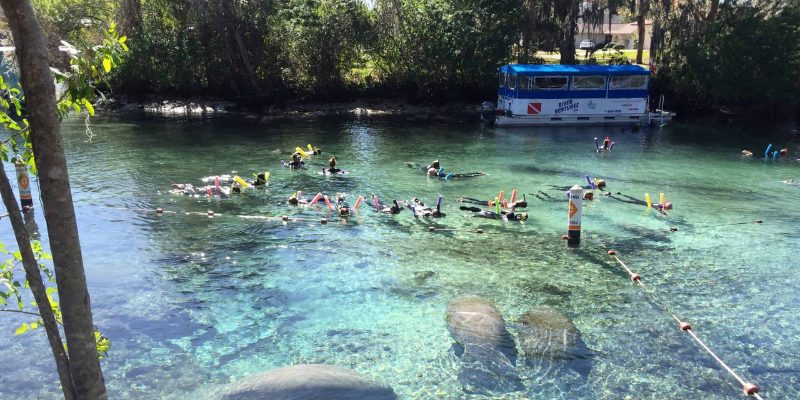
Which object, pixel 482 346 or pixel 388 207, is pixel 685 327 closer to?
pixel 482 346

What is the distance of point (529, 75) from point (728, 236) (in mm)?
20314

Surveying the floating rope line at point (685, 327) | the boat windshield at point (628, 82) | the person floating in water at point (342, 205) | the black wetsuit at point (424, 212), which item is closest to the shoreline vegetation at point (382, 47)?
the boat windshield at point (628, 82)

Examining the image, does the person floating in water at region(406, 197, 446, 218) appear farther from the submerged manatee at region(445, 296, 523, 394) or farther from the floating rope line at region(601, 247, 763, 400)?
the submerged manatee at region(445, 296, 523, 394)

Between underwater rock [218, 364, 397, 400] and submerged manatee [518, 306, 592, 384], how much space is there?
2419mm

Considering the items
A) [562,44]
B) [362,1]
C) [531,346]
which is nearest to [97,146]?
[362,1]

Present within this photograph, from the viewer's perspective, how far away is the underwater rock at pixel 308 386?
6984 millimetres

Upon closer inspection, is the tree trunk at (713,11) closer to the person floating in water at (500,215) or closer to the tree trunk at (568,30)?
the tree trunk at (568,30)

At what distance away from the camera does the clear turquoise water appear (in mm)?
8617

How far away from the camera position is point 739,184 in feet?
70.1

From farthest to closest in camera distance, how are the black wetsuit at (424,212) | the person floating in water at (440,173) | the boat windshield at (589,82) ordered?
the boat windshield at (589,82) < the person floating in water at (440,173) < the black wetsuit at (424,212)

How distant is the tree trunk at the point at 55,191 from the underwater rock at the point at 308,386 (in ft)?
11.4

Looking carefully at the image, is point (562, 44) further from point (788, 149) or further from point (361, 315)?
point (361, 315)

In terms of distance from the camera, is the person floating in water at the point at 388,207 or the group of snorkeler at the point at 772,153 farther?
the group of snorkeler at the point at 772,153

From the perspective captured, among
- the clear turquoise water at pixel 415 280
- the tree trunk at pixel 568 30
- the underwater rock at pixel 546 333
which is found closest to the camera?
the clear turquoise water at pixel 415 280
